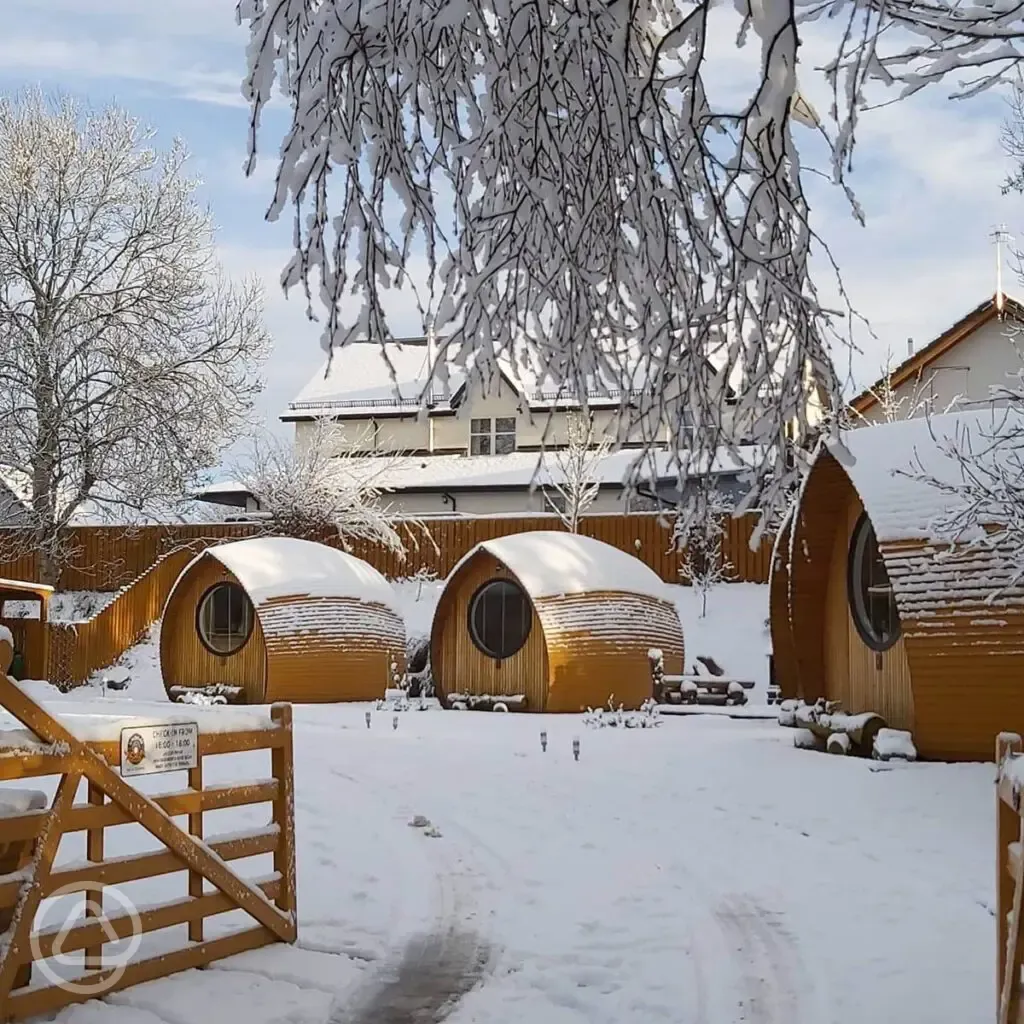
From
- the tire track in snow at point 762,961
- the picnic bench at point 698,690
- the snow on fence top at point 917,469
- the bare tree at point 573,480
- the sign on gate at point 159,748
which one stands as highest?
the bare tree at point 573,480

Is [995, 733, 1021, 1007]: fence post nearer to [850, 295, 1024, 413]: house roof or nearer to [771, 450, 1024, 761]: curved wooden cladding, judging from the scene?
[771, 450, 1024, 761]: curved wooden cladding

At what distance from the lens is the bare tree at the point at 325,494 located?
3173cm

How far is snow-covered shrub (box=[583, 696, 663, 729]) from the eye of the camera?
1562 centimetres

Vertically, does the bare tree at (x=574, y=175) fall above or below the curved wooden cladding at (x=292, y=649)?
above

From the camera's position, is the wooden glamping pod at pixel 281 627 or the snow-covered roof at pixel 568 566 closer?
the snow-covered roof at pixel 568 566

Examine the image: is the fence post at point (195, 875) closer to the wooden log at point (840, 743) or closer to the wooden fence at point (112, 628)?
the wooden log at point (840, 743)

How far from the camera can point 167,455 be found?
25078 millimetres

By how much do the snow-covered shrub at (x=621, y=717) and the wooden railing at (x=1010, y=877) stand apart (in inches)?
450

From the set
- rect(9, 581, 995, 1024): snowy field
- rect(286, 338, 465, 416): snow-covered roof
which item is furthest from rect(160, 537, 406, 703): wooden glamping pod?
rect(286, 338, 465, 416): snow-covered roof

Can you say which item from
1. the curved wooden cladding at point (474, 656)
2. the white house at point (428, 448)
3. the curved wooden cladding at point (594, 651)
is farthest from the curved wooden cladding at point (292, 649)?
the white house at point (428, 448)

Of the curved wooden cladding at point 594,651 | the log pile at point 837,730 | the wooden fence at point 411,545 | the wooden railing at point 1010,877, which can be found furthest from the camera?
the wooden fence at point 411,545

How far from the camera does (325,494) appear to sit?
32031 millimetres
